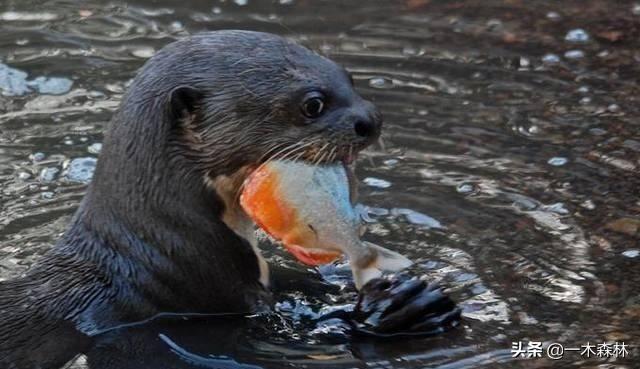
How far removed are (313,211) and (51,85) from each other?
9.14 feet

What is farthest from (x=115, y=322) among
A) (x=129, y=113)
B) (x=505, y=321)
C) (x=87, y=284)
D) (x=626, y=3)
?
(x=626, y=3)

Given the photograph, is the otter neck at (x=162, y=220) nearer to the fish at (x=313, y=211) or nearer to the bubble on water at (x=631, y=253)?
the fish at (x=313, y=211)

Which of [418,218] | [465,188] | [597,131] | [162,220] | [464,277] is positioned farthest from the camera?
[597,131]

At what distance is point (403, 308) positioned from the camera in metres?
4.11

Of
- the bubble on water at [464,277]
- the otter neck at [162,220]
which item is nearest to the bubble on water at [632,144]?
the bubble on water at [464,277]

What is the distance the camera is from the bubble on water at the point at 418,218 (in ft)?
16.2

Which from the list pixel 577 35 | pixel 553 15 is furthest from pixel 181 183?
pixel 553 15

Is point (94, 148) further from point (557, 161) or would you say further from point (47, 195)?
point (557, 161)

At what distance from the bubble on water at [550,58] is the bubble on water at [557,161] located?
46.6 inches

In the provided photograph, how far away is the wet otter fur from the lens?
3936mm

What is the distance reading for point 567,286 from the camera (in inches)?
173

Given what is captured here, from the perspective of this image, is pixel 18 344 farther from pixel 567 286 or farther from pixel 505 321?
pixel 567 286

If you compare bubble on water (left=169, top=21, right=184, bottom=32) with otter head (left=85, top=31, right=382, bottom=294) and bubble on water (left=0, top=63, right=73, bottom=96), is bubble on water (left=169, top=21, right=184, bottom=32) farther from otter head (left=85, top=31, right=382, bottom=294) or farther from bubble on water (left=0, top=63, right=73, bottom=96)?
otter head (left=85, top=31, right=382, bottom=294)

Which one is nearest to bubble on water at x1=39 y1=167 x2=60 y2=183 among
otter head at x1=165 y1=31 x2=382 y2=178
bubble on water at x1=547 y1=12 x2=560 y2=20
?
otter head at x1=165 y1=31 x2=382 y2=178
